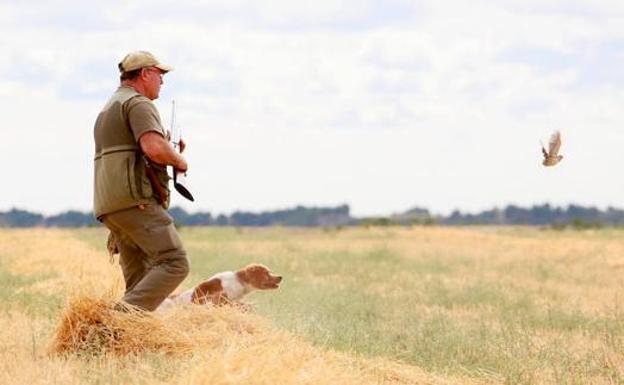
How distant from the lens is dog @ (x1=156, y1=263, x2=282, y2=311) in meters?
9.77

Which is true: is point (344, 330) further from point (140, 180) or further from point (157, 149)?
point (157, 149)

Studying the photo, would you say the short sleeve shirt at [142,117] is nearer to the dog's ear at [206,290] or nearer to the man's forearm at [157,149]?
the man's forearm at [157,149]

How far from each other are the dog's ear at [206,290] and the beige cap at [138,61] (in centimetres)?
210

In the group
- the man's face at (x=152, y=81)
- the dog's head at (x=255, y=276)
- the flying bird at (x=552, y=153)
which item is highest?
the man's face at (x=152, y=81)

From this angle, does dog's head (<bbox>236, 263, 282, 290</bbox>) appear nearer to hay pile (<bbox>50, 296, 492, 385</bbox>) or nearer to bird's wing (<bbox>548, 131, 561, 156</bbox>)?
hay pile (<bbox>50, 296, 492, 385</bbox>)

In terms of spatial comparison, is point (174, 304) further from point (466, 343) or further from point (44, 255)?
point (44, 255)

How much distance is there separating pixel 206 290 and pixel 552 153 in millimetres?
3608

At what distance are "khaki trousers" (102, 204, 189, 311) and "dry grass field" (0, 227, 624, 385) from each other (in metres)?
0.18

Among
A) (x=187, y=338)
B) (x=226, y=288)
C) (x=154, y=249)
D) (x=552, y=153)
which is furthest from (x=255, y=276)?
(x=552, y=153)

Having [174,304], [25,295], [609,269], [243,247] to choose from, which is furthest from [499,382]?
[243,247]

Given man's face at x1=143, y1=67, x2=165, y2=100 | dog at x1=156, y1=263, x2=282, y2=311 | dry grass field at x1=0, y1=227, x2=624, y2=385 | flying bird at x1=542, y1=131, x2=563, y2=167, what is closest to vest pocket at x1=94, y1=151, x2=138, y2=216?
man's face at x1=143, y1=67, x2=165, y2=100

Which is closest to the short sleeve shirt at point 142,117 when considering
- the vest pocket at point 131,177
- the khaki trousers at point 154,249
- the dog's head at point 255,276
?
the vest pocket at point 131,177

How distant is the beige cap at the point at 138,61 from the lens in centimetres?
862

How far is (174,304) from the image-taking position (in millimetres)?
9539
